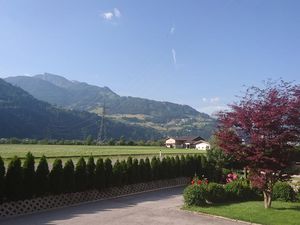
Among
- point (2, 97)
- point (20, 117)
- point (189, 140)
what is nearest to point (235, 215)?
point (189, 140)

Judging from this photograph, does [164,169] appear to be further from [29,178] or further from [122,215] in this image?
[29,178]

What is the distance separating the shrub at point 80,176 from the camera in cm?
2031

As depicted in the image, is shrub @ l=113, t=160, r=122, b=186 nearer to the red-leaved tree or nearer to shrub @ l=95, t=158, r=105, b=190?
shrub @ l=95, t=158, r=105, b=190

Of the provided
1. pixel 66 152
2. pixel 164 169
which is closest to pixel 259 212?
pixel 164 169

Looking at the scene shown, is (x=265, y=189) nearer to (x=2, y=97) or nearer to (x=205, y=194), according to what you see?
(x=205, y=194)

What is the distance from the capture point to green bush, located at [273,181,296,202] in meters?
20.8

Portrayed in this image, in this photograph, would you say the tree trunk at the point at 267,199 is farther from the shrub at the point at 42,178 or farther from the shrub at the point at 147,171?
the shrub at the point at 42,178

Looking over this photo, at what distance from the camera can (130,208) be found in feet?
63.0

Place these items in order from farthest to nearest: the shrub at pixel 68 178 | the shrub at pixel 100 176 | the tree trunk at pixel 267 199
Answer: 1. the shrub at pixel 100 176
2. the shrub at pixel 68 178
3. the tree trunk at pixel 267 199

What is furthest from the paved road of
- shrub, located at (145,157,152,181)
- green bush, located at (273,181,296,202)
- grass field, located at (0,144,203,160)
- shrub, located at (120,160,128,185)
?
grass field, located at (0,144,203,160)

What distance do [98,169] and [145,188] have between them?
16.3 ft

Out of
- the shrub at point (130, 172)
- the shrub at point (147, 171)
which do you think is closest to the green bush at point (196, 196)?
the shrub at point (130, 172)

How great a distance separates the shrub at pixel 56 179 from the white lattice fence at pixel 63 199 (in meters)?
0.31

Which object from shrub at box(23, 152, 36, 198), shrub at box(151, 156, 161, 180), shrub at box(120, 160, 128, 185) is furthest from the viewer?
shrub at box(151, 156, 161, 180)
